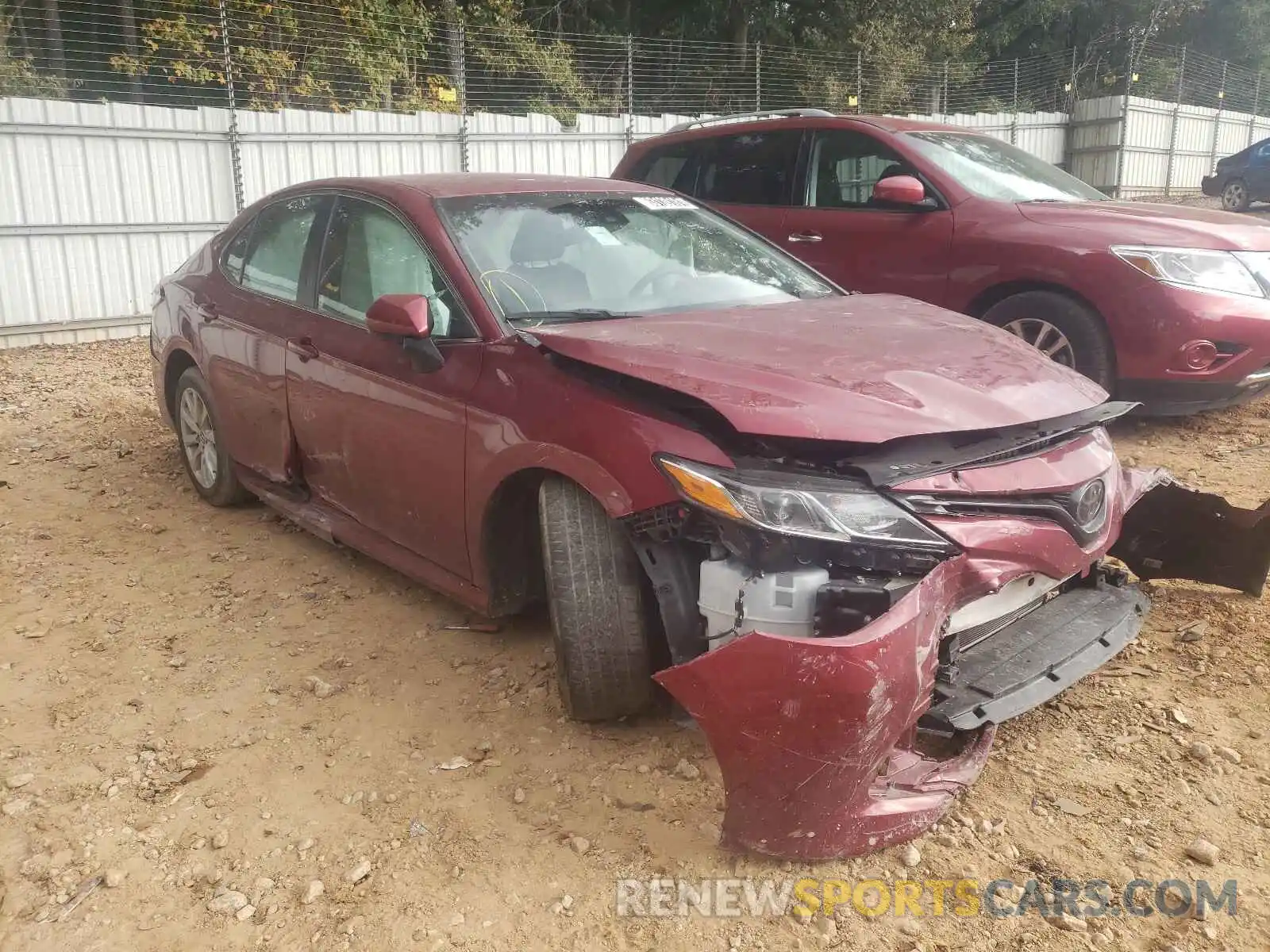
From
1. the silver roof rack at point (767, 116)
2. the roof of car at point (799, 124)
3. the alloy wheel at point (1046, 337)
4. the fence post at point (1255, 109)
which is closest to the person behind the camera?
the alloy wheel at point (1046, 337)

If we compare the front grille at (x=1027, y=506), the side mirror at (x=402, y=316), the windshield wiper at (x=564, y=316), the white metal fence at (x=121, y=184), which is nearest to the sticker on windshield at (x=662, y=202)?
the windshield wiper at (x=564, y=316)

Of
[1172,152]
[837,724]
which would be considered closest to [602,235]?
[837,724]

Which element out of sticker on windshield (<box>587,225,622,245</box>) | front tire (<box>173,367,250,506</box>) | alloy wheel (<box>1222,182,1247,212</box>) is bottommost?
front tire (<box>173,367,250,506</box>)

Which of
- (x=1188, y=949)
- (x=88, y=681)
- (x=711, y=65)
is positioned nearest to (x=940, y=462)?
(x=1188, y=949)

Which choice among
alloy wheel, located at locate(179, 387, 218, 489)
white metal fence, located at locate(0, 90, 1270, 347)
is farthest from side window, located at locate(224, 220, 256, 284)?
white metal fence, located at locate(0, 90, 1270, 347)

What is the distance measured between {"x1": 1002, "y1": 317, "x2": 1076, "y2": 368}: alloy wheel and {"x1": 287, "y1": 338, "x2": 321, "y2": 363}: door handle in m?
3.54

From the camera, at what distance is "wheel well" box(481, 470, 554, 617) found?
303 cm

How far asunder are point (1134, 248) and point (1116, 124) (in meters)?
17.7

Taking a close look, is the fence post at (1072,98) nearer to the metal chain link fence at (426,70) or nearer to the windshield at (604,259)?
the metal chain link fence at (426,70)

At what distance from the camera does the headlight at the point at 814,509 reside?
227 centimetres

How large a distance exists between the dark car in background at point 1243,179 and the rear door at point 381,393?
18489mm

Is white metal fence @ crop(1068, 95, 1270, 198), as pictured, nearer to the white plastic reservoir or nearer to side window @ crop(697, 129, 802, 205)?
side window @ crop(697, 129, 802, 205)

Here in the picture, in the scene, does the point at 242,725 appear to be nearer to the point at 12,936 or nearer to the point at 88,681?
the point at 88,681

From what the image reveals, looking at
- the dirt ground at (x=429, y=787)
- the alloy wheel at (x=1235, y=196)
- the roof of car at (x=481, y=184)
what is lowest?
the dirt ground at (x=429, y=787)
